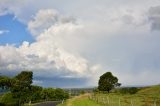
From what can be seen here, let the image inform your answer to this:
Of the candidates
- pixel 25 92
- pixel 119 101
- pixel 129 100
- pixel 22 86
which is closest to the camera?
pixel 119 101

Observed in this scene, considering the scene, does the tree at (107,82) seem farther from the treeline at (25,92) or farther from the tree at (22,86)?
the tree at (22,86)

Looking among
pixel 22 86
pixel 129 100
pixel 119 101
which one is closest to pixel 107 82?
pixel 22 86

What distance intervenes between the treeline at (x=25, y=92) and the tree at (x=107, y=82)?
51.6ft

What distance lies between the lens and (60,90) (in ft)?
464

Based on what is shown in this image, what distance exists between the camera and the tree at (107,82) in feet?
488

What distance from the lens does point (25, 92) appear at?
130m

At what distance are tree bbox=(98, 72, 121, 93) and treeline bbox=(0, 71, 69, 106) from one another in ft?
51.6

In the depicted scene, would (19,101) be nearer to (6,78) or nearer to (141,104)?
(6,78)

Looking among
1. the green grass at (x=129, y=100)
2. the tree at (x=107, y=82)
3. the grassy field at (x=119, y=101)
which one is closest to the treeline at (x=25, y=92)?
the tree at (x=107, y=82)

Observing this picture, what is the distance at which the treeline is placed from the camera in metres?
126

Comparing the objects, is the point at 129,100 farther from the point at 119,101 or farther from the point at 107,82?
the point at 107,82

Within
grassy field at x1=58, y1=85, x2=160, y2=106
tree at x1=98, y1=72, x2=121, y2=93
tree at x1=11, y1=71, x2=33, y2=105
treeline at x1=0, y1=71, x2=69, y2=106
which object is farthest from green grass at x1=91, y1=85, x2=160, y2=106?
tree at x1=98, y1=72, x2=121, y2=93

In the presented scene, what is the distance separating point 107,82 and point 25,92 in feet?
117

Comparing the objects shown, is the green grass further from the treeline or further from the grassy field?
the treeline
